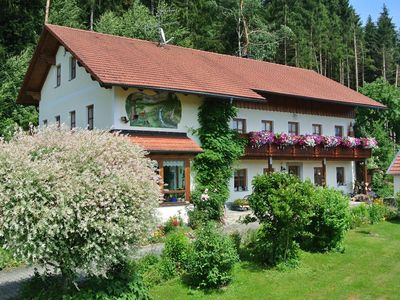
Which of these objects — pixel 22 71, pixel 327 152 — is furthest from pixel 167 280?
pixel 22 71

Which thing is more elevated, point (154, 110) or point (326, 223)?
point (154, 110)

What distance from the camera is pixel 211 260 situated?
10.2 m

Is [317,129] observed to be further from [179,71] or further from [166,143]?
[166,143]

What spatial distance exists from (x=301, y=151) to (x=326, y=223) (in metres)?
12.8

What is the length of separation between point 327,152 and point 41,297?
2079 centimetres

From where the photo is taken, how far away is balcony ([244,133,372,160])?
22.8m

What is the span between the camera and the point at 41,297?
882 cm

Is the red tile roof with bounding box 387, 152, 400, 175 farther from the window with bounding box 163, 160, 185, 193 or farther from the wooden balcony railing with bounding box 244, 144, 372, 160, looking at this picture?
the window with bounding box 163, 160, 185, 193

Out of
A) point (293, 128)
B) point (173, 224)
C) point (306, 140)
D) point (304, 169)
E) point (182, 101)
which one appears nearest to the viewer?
point (173, 224)

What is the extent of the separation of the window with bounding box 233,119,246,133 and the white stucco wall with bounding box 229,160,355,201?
1.68m

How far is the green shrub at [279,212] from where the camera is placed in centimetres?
1117

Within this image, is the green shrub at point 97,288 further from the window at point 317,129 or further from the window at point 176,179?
the window at point 317,129

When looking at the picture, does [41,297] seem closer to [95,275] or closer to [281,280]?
[95,275]

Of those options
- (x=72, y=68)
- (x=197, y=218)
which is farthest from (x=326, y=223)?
(x=72, y=68)
